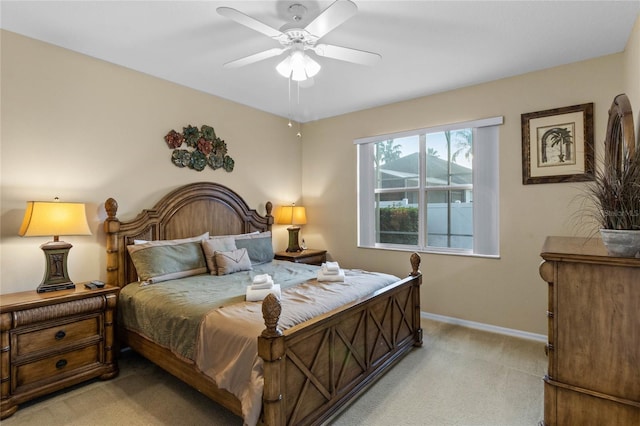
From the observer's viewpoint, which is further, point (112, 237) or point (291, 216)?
point (291, 216)

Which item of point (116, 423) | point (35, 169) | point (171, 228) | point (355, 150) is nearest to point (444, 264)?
point (355, 150)

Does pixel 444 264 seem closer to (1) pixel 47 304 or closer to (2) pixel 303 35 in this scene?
(2) pixel 303 35

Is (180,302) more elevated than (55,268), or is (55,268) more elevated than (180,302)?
(55,268)

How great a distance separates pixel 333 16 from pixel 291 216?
3.13 metres

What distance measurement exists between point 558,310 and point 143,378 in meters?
2.99

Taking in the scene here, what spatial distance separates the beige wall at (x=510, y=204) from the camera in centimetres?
312

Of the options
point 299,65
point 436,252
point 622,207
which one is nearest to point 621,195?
point 622,207

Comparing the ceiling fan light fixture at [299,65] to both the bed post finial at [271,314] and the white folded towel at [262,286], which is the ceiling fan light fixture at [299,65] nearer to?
the white folded towel at [262,286]

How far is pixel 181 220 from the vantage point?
142 inches

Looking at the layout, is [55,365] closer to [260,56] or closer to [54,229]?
[54,229]

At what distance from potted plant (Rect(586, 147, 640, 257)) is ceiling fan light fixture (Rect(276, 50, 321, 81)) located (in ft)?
6.49

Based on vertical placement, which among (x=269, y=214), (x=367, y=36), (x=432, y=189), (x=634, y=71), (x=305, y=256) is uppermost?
(x=367, y=36)

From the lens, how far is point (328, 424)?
81.0 inches

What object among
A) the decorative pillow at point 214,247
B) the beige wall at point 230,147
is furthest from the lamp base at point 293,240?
the decorative pillow at point 214,247
